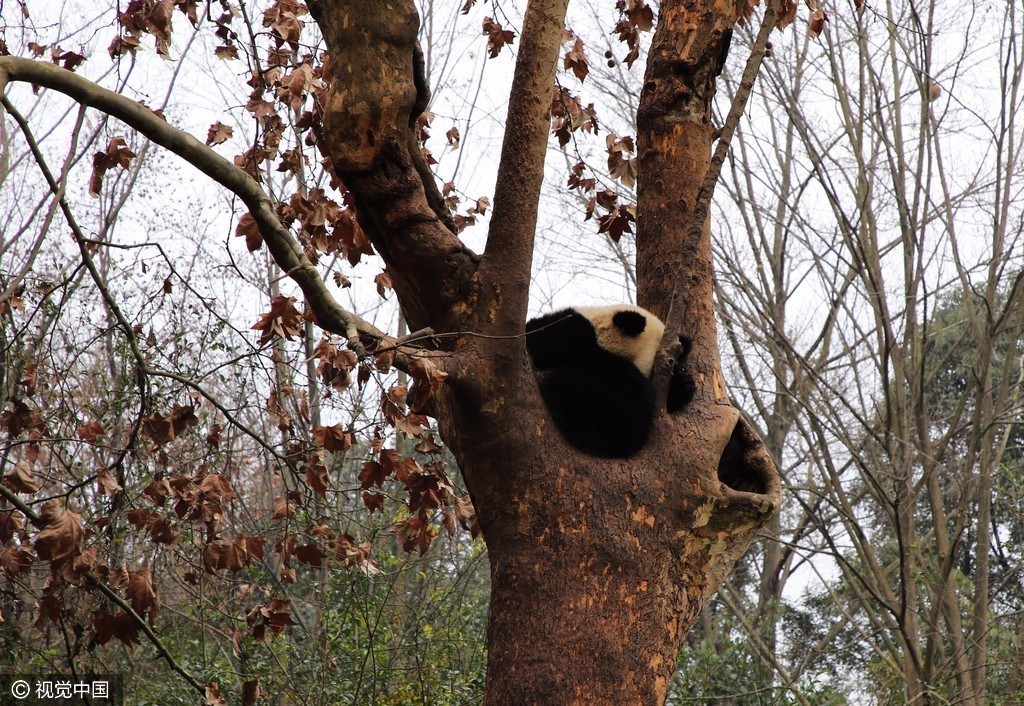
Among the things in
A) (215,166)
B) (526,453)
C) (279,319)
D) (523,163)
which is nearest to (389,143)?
(523,163)

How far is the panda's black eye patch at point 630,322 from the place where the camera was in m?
3.82

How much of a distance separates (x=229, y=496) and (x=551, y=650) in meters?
1.36

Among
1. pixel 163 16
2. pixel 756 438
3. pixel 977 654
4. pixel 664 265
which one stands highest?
pixel 163 16

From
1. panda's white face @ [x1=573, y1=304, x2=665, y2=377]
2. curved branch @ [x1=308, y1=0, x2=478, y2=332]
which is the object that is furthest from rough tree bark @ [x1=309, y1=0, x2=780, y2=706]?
panda's white face @ [x1=573, y1=304, x2=665, y2=377]

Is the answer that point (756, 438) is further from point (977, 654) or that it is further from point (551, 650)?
point (977, 654)

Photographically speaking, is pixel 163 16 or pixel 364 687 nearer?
pixel 163 16

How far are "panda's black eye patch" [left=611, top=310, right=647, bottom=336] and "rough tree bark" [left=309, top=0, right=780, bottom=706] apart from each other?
1005 mm

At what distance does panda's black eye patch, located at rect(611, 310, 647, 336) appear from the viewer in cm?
382

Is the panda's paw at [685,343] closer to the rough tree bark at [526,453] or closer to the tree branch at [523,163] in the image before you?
the rough tree bark at [526,453]

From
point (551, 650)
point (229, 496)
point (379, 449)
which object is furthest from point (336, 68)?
point (551, 650)

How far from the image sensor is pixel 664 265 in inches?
131

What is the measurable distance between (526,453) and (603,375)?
1212 millimetres

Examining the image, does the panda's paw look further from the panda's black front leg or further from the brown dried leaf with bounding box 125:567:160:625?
the brown dried leaf with bounding box 125:567:160:625

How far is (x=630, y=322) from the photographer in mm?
3875
